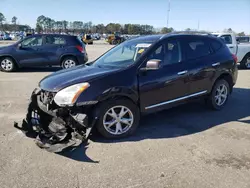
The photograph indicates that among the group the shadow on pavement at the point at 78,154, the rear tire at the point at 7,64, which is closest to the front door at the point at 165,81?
the shadow on pavement at the point at 78,154

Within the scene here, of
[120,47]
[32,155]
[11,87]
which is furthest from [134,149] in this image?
[11,87]

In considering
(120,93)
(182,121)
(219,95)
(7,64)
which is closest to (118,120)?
(120,93)

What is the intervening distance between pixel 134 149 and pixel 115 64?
165 centimetres

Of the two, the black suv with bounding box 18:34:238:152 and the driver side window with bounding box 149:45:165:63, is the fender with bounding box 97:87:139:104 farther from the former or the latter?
the driver side window with bounding box 149:45:165:63

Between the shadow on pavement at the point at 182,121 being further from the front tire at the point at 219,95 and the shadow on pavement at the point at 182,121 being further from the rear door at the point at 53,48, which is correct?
the rear door at the point at 53,48

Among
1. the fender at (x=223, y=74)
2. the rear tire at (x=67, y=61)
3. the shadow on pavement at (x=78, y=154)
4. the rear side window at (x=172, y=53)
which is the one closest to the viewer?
the shadow on pavement at (x=78, y=154)

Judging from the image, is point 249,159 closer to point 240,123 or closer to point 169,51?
point 240,123

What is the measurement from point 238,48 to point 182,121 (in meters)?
9.24

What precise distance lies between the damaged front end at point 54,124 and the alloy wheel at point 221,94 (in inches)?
126

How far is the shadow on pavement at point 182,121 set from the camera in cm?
430

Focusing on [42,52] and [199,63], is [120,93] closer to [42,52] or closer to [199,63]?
[199,63]

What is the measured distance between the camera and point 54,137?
12.9 ft

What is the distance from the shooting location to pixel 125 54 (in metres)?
5.01

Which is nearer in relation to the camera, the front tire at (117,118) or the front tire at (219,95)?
the front tire at (117,118)
